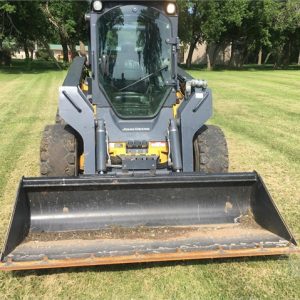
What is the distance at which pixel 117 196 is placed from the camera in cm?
422

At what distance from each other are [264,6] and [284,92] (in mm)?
18709

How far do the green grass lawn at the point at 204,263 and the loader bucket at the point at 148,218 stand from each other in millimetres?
226

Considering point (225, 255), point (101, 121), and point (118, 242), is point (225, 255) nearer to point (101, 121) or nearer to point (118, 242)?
point (118, 242)

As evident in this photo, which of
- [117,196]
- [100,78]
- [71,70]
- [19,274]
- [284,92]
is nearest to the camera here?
[19,274]

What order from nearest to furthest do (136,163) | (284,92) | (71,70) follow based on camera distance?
1. (136,163)
2. (71,70)
3. (284,92)

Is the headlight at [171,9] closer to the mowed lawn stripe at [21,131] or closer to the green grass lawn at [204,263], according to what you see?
the green grass lawn at [204,263]

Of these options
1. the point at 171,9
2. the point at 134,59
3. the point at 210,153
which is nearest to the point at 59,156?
the point at 134,59

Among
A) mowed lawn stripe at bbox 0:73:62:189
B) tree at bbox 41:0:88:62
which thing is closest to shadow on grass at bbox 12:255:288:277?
mowed lawn stripe at bbox 0:73:62:189

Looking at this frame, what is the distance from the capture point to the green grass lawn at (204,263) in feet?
11.5

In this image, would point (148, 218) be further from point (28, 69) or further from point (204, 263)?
point (28, 69)

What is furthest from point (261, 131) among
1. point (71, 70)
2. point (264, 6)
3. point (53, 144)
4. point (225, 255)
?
point (264, 6)

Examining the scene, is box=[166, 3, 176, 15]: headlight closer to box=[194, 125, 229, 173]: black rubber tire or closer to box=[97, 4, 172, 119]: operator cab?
box=[97, 4, 172, 119]: operator cab

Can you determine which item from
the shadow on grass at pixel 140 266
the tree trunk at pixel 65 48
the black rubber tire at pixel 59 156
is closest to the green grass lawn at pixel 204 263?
the shadow on grass at pixel 140 266

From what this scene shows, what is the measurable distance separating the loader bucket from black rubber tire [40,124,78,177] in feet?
2.42
